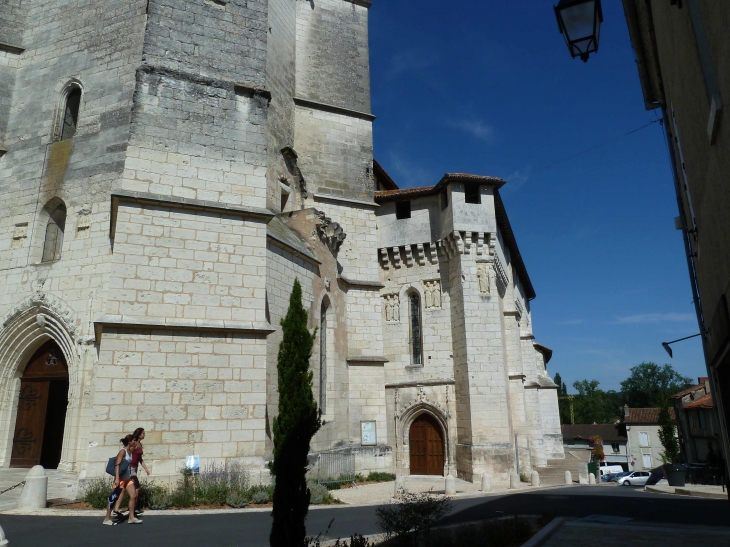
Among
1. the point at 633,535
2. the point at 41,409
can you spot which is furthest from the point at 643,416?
the point at 41,409

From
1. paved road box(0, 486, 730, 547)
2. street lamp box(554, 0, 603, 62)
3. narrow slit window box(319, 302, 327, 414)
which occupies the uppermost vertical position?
street lamp box(554, 0, 603, 62)

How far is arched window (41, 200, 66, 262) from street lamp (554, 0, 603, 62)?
37.4ft

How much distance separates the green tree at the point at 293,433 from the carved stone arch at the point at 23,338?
5846 millimetres

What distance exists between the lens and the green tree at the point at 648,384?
264 feet

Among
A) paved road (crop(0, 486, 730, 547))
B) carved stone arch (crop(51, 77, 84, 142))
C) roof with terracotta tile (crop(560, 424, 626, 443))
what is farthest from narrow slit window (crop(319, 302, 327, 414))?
roof with terracotta tile (crop(560, 424, 626, 443))

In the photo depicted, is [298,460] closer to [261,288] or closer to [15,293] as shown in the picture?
[261,288]

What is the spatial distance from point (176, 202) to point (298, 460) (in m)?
6.32

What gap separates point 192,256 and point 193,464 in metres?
3.80

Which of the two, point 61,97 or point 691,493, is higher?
point 61,97

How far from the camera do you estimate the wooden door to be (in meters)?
11.1

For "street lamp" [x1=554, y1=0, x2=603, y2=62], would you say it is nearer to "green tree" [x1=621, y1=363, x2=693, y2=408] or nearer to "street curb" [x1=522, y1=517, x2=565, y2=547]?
"street curb" [x1=522, y1=517, x2=565, y2=547]

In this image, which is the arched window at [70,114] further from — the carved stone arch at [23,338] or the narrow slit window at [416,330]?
the narrow slit window at [416,330]

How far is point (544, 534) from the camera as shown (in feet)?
20.7

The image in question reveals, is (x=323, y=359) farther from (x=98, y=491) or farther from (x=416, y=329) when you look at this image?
(x=98, y=491)
